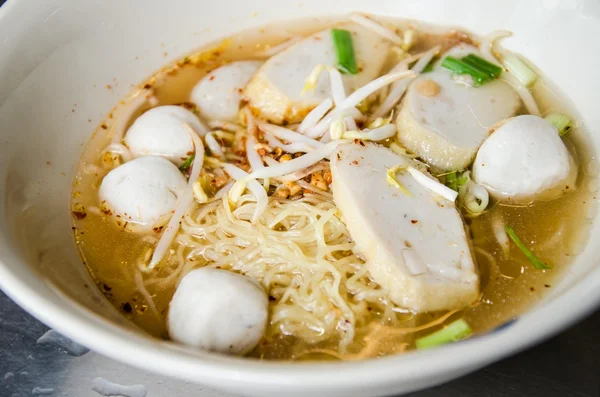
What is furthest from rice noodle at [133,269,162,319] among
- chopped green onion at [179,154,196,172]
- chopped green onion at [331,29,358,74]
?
chopped green onion at [331,29,358,74]

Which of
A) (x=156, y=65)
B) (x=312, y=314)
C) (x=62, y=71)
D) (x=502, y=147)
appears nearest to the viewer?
(x=312, y=314)

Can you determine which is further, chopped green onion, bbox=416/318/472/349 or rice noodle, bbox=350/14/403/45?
rice noodle, bbox=350/14/403/45

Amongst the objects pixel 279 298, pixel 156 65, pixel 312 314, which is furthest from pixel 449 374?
pixel 156 65

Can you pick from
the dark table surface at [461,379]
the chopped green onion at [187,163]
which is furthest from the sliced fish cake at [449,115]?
the chopped green onion at [187,163]

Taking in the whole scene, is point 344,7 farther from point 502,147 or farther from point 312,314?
point 312,314

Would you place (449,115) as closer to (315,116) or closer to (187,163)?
(315,116)

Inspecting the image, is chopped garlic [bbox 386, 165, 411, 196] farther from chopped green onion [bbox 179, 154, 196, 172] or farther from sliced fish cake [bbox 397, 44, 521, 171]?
chopped green onion [bbox 179, 154, 196, 172]
